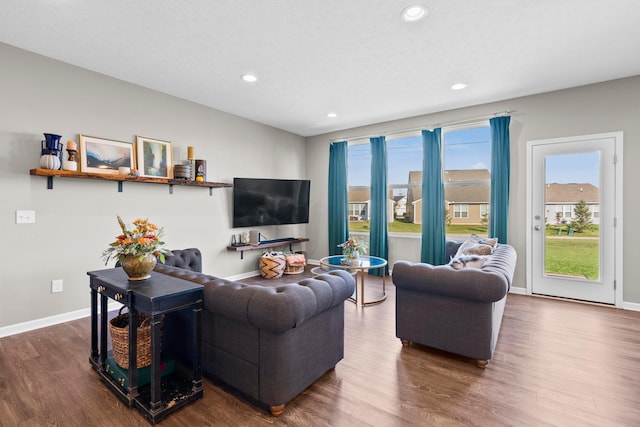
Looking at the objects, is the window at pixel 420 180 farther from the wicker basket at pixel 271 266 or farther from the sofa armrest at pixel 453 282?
the sofa armrest at pixel 453 282

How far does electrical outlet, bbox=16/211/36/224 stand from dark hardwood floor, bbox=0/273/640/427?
3.58 feet


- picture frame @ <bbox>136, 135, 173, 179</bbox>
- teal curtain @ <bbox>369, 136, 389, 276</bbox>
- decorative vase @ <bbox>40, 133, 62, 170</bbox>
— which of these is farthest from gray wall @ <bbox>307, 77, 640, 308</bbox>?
decorative vase @ <bbox>40, 133, 62, 170</bbox>

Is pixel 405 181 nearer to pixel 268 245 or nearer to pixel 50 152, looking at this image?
pixel 268 245

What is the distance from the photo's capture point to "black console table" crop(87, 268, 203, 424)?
1755 mm

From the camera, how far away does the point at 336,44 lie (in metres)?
2.87

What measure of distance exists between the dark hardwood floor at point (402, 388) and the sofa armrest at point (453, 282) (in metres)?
0.57

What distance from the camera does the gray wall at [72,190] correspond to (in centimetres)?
295

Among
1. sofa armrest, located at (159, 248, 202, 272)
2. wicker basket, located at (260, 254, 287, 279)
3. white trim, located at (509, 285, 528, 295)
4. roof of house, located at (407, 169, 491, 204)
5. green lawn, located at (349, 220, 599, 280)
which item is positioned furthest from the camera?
wicker basket, located at (260, 254, 287, 279)

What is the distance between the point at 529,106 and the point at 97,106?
5448 mm

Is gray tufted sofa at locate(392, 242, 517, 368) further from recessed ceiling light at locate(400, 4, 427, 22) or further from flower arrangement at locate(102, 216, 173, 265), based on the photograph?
recessed ceiling light at locate(400, 4, 427, 22)

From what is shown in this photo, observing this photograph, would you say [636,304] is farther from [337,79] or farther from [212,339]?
[212,339]

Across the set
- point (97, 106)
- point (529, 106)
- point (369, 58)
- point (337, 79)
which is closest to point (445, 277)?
point (369, 58)

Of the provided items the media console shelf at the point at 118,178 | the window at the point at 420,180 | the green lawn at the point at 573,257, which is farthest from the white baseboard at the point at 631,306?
the media console shelf at the point at 118,178

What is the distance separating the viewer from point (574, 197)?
13.0 feet
